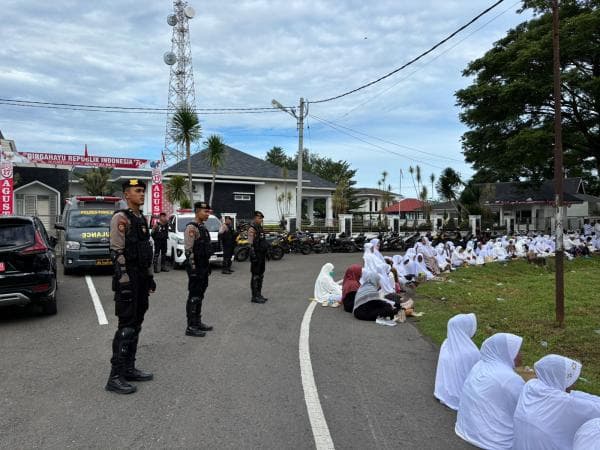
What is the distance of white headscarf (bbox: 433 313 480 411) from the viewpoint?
433cm

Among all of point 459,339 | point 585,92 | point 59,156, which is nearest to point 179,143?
point 59,156

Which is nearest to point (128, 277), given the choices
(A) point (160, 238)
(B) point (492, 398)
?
(B) point (492, 398)

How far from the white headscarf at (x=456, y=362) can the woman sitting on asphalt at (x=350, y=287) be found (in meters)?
4.13

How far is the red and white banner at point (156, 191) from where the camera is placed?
21.8 meters

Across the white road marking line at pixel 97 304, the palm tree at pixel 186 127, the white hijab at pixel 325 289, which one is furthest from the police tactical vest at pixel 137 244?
the palm tree at pixel 186 127

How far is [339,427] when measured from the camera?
12.6ft

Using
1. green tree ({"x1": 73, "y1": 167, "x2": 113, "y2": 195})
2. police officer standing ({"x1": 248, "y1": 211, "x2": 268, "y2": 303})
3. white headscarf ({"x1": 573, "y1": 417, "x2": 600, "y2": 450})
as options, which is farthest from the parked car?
green tree ({"x1": 73, "y1": 167, "x2": 113, "y2": 195})

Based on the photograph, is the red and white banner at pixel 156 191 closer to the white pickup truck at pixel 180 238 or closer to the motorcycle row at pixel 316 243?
the motorcycle row at pixel 316 243

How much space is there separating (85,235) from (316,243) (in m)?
12.4

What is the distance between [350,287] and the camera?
882cm

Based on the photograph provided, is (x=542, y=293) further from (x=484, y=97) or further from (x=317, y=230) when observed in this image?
(x=317, y=230)

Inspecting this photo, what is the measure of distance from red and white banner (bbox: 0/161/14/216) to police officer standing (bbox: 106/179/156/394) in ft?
59.4

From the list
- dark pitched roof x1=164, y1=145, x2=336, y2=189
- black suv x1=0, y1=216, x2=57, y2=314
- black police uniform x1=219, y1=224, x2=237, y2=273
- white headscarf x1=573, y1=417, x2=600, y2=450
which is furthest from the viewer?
dark pitched roof x1=164, y1=145, x2=336, y2=189

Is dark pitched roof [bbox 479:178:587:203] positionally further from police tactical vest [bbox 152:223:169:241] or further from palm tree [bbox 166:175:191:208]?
police tactical vest [bbox 152:223:169:241]
